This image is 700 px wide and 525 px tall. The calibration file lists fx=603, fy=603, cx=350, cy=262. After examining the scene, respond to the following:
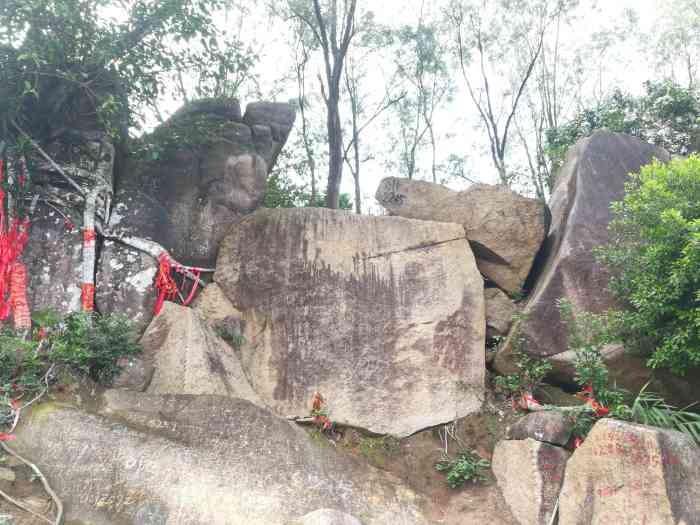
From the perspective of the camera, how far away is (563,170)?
9.81m

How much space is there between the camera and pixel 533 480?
21.6ft

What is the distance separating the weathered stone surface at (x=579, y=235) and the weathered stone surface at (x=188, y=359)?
146 inches

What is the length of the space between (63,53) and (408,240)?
17.8 ft

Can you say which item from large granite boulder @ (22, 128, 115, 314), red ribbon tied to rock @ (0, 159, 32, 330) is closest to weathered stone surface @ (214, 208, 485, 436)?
large granite boulder @ (22, 128, 115, 314)

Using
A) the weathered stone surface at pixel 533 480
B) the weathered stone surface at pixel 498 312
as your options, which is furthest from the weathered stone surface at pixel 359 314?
the weathered stone surface at pixel 533 480

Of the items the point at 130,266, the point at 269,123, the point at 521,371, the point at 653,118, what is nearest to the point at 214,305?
the point at 130,266

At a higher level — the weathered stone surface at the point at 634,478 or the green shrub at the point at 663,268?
the green shrub at the point at 663,268

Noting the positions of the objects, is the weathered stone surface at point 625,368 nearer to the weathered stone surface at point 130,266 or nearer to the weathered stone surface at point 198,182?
the weathered stone surface at point 198,182

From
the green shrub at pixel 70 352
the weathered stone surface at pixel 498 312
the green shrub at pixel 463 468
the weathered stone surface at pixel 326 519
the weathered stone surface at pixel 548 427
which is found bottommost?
the weathered stone surface at pixel 326 519

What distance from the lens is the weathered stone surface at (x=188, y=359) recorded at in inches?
276

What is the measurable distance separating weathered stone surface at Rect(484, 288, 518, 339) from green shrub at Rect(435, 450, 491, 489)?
202 centimetres

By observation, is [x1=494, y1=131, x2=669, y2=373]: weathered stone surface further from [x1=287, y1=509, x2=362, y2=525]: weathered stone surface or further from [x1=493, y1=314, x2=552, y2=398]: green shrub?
[x1=287, y1=509, x2=362, y2=525]: weathered stone surface

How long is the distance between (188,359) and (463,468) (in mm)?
3483

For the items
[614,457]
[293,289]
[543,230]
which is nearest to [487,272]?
[543,230]
